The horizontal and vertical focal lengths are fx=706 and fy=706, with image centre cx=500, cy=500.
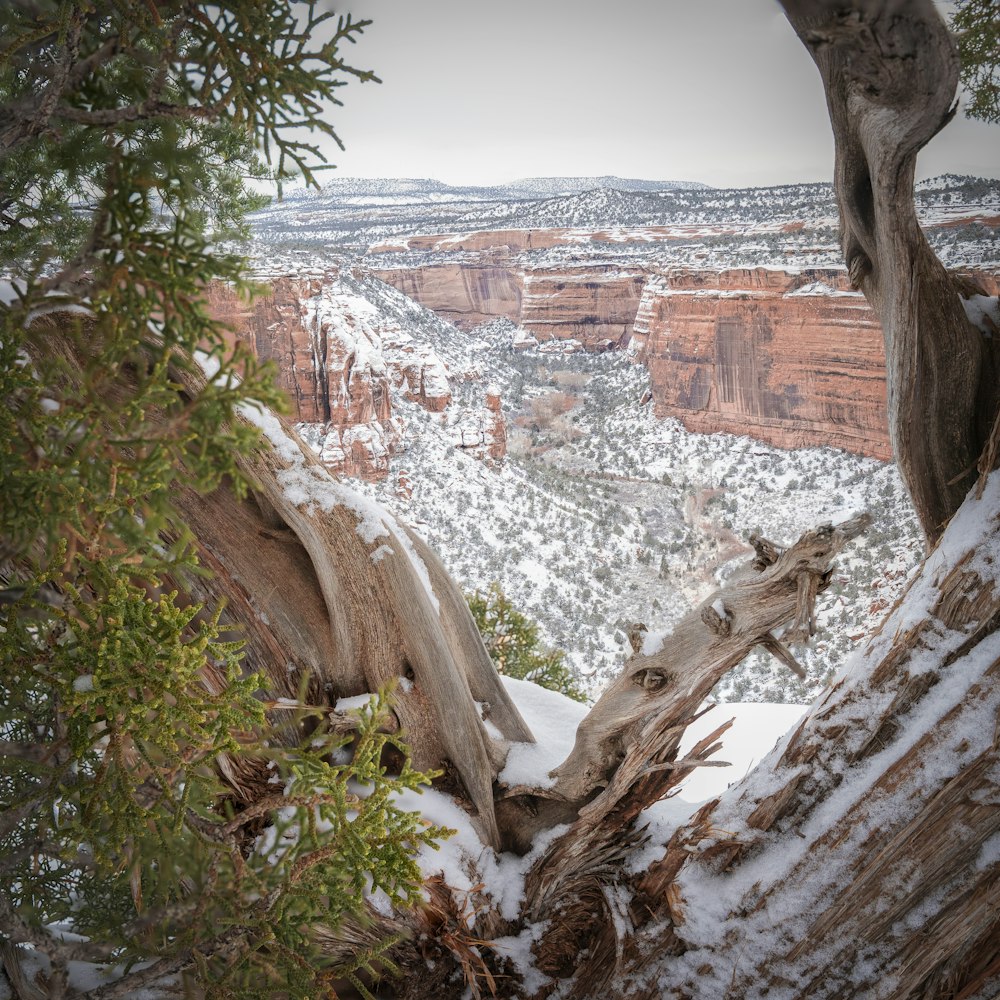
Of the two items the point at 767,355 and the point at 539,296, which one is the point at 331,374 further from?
the point at 539,296

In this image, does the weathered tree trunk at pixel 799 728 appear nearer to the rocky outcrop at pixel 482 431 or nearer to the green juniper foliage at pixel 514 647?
the green juniper foliage at pixel 514 647

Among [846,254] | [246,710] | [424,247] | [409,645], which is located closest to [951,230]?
[846,254]

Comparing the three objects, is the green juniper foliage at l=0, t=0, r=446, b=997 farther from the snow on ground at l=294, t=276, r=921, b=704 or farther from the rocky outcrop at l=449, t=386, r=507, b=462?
the rocky outcrop at l=449, t=386, r=507, b=462

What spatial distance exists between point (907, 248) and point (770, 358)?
30731 mm

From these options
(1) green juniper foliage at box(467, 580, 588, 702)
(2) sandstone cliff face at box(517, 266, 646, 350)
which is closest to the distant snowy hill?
(2) sandstone cliff face at box(517, 266, 646, 350)

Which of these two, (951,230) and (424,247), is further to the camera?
(424,247)

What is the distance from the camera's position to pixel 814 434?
95.2 ft

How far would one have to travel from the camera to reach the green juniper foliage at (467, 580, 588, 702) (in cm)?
659

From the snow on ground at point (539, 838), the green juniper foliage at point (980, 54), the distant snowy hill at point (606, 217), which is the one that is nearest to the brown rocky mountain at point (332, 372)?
the distant snowy hill at point (606, 217)

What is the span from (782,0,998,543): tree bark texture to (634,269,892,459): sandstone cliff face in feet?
82.2

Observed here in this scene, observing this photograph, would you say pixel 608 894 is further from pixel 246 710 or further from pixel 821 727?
pixel 246 710

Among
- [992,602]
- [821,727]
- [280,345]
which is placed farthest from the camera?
[280,345]

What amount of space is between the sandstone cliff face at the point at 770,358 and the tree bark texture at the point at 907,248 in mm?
25051

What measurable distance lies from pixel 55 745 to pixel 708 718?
517cm
